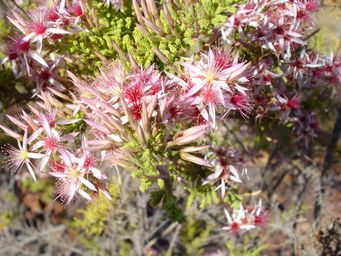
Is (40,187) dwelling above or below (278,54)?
below

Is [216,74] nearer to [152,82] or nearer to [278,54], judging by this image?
[152,82]

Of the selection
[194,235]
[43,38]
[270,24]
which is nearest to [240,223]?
[270,24]

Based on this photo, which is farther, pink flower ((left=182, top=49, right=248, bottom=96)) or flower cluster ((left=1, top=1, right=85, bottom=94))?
flower cluster ((left=1, top=1, right=85, bottom=94))

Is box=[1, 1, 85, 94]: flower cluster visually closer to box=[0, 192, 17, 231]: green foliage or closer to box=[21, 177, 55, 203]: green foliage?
box=[0, 192, 17, 231]: green foliage

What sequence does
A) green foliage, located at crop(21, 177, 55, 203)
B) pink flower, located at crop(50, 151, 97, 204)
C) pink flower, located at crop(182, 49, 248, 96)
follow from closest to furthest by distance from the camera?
pink flower, located at crop(182, 49, 248, 96) < pink flower, located at crop(50, 151, 97, 204) < green foliage, located at crop(21, 177, 55, 203)

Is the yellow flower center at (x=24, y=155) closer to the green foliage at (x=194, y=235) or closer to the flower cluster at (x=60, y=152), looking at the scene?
the flower cluster at (x=60, y=152)

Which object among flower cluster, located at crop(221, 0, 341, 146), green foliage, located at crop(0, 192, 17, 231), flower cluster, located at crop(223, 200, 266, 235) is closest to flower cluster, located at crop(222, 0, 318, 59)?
flower cluster, located at crop(221, 0, 341, 146)

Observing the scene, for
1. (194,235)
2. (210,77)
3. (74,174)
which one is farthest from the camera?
(194,235)

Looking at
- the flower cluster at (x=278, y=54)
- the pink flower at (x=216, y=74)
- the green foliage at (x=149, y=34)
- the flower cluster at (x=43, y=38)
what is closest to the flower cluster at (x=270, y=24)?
the flower cluster at (x=278, y=54)
